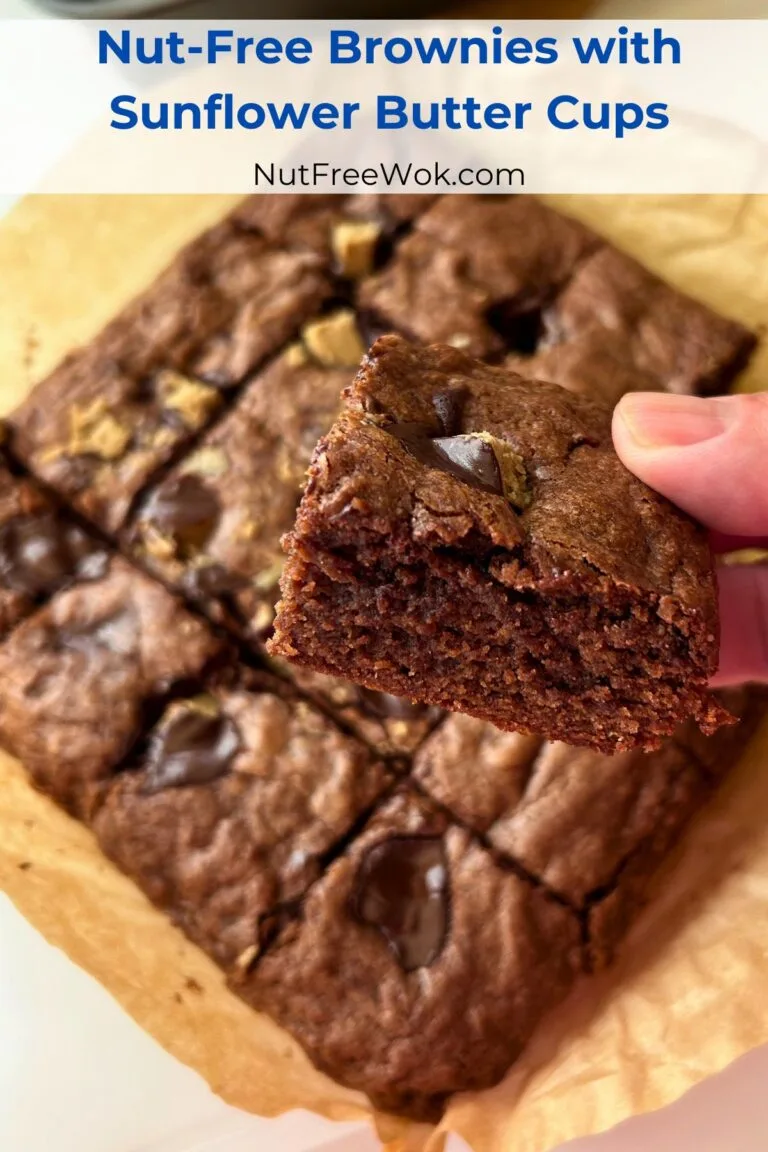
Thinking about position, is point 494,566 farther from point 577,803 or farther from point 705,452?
point 577,803

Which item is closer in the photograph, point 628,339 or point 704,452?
point 704,452

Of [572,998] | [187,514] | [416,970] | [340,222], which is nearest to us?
→ [416,970]

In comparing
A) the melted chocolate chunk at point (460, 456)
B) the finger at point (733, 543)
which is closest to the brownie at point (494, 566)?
the melted chocolate chunk at point (460, 456)

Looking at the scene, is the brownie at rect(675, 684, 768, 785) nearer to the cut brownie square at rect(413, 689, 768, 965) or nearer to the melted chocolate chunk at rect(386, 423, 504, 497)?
the cut brownie square at rect(413, 689, 768, 965)

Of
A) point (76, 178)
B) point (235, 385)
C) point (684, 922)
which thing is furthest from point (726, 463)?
point (76, 178)

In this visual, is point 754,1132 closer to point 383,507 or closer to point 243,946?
point 243,946

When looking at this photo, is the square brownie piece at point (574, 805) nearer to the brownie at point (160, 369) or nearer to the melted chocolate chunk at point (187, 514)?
the melted chocolate chunk at point (187, 514)

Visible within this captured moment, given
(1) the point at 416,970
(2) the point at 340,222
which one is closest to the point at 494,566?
(1) the point at 416,970
